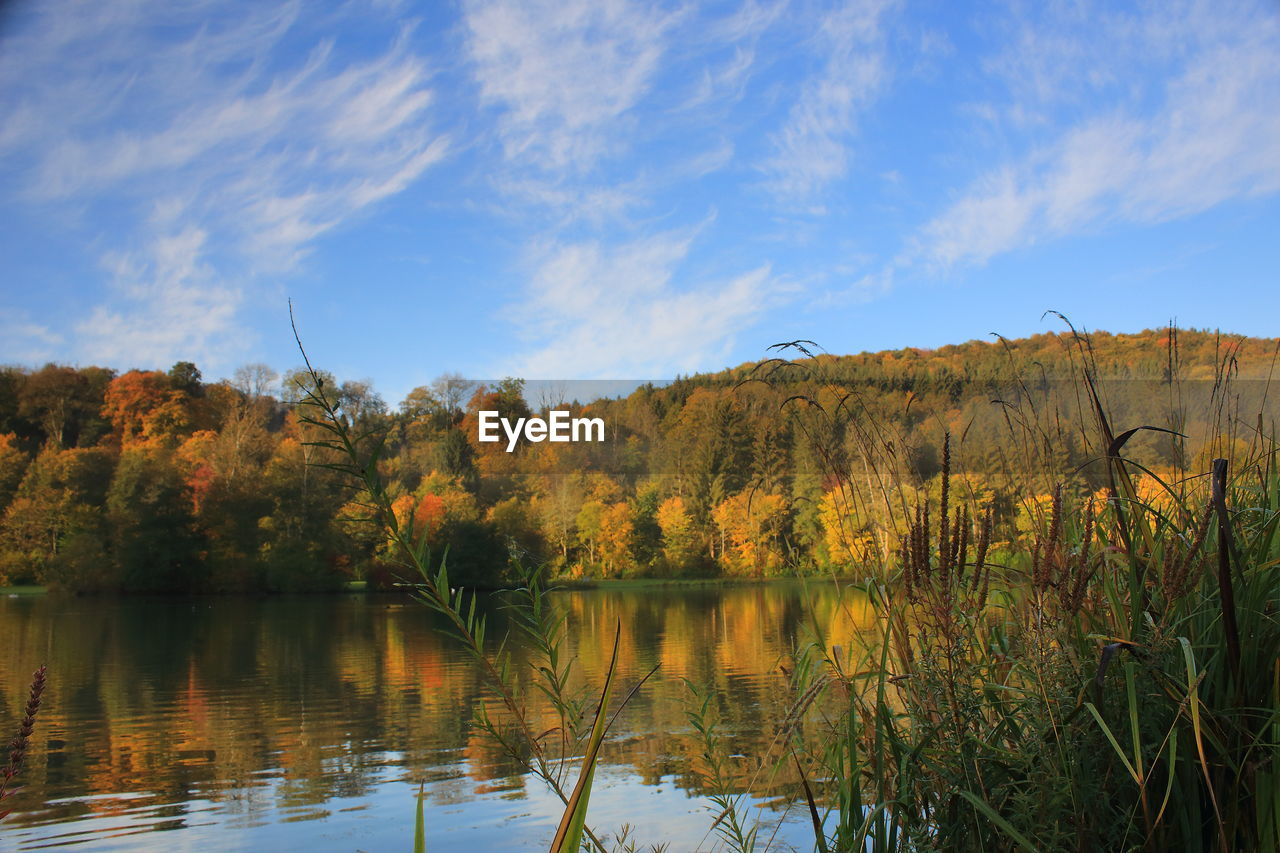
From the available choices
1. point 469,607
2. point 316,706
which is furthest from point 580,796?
point 316,706

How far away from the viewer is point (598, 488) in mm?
36875

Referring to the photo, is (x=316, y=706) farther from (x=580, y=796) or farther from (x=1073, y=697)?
(x=580, y=796)

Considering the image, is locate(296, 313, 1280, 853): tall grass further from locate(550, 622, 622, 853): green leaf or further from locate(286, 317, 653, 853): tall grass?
locate(550, 622, 622, 853): green leaf

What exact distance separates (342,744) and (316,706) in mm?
2590

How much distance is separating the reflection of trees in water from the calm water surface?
3 centimetres

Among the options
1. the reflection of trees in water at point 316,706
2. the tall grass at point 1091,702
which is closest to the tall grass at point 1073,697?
the tall grass at point 1091,702

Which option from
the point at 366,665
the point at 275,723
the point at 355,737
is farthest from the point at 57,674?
the point at 355,737

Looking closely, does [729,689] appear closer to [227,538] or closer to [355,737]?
[355,737]

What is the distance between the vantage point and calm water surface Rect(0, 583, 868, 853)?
5.57 m

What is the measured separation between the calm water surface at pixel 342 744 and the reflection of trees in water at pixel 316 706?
35 mm

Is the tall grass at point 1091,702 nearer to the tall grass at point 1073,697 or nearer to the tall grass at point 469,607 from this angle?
the tall grass at point 1073,697

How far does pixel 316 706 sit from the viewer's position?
11.0 metres

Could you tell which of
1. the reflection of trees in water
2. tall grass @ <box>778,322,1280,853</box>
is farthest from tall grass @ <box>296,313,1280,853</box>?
the reflection of trees in water

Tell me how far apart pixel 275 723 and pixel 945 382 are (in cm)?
872
